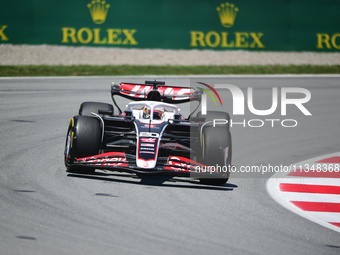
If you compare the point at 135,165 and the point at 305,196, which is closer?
the point at 135,165

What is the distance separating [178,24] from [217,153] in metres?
15.5

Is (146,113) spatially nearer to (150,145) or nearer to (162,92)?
(162,92)

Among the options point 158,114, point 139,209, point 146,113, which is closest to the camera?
point 139,209

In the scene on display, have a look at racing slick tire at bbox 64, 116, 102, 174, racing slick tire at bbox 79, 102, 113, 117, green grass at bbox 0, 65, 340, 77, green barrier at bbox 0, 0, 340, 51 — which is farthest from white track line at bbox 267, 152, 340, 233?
green barrier at bbox 0, 0, 340, 51

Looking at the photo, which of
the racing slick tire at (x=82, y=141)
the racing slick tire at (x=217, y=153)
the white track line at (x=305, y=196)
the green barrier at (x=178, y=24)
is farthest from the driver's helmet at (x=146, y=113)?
the green barrier at (x=178, y=24)

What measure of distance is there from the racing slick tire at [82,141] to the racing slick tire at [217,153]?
1.35m

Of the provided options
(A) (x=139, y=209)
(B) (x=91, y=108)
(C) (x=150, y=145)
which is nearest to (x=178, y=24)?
(B) (x=91, y=108)

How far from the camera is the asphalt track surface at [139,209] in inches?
216

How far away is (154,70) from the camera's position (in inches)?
846

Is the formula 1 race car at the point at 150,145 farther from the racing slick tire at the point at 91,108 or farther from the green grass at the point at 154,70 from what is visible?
the green grass at the point at 154,70

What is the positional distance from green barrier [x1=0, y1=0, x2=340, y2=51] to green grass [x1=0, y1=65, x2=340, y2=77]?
1.22 meters

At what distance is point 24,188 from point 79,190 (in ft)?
2.04

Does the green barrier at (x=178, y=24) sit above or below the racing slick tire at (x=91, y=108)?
above

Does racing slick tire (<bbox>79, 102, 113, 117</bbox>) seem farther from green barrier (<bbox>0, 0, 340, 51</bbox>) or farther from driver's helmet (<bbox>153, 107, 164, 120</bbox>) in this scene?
green barrier (<bbox>0, 0, 340, 51</bbox>)
